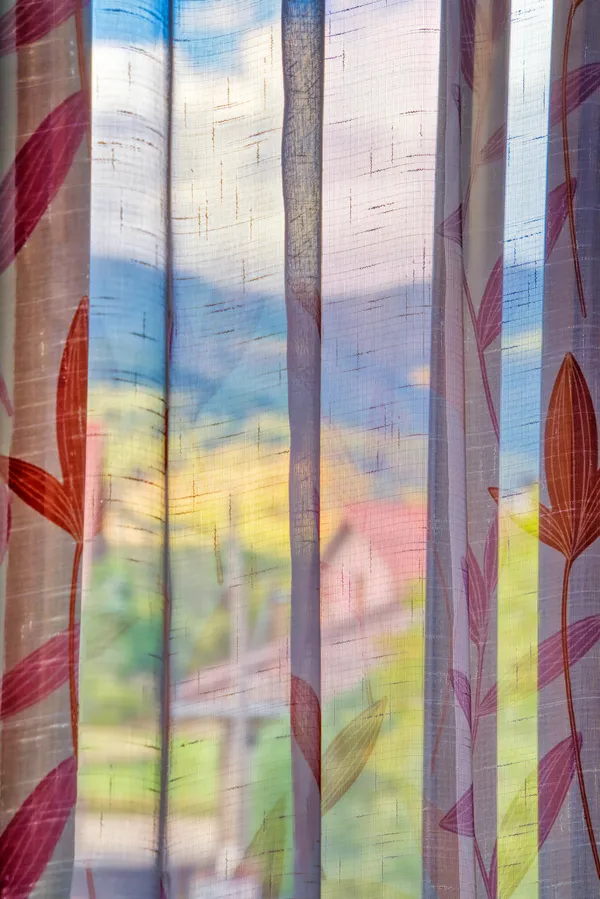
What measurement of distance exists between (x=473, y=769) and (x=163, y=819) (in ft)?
0.86

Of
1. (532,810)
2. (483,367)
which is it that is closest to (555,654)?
(532,810)

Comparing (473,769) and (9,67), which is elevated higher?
(9,67)

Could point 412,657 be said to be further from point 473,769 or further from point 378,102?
point 378,102

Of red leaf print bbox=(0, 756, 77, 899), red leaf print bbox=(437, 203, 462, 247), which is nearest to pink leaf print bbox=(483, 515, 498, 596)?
red leaf print bbox=(437, 203, 462, 247)

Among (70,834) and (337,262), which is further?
(337,262)

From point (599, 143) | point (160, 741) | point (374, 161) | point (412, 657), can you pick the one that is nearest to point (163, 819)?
point (160, 741)

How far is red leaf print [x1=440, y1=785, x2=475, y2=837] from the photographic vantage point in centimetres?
84

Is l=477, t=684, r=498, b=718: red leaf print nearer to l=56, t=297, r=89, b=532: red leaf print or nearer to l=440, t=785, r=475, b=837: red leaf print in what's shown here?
l=440, t=785, r=475, b=837: red leaf print

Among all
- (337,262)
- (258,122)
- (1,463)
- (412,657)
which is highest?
(258,122)

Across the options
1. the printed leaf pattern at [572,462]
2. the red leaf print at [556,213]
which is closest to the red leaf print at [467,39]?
the red leaf print at [556,213]

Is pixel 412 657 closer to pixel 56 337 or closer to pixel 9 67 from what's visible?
pixel 56 337

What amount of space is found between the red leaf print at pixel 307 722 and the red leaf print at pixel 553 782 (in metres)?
0.19

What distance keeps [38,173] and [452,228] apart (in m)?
0.34

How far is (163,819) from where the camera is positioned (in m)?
0.83
